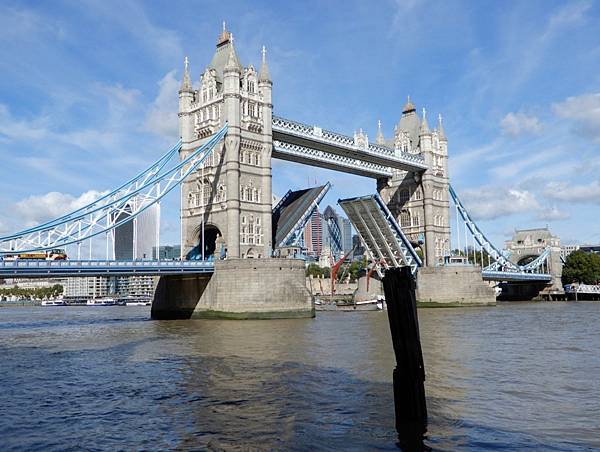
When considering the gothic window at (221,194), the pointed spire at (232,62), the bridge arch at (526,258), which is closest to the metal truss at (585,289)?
the bridge arch at (526,258)

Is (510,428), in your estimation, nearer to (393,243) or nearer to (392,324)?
(392,324)

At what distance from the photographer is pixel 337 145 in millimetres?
48875

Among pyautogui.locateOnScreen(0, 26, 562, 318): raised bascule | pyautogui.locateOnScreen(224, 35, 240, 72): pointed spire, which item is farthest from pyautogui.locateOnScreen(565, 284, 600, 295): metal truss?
pyautogui.locateOnScreen(224, 35, 240, 72): pointed spire

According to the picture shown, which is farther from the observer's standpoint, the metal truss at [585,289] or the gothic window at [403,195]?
the metal truss at [585,289]

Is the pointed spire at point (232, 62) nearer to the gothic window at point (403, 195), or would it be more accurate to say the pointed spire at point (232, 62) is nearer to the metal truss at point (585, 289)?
the gothic window at point (403, 195)

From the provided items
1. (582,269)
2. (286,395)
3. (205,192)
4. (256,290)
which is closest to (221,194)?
(205,192)

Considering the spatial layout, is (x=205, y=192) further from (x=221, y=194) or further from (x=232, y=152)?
(x=232, y=152)

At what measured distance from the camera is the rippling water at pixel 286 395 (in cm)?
868

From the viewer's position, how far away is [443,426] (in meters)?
9.12

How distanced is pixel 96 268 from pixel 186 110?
16.2 metres

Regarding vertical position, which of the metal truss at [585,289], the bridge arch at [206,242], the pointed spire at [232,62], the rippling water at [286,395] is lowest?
the rippling water at [286,395]

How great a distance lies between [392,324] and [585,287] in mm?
73214

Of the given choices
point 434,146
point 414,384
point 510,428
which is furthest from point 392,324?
point 434,146

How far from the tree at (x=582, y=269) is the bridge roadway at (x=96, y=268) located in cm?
5863
